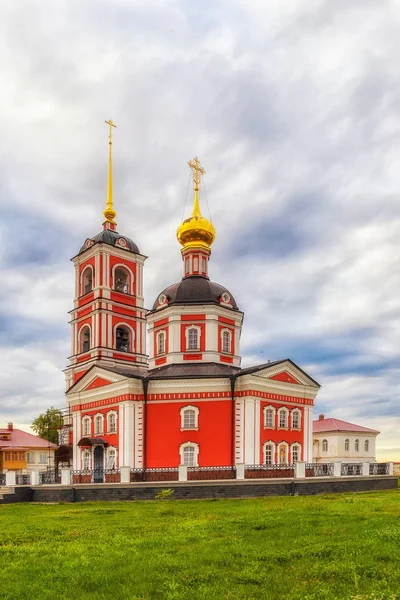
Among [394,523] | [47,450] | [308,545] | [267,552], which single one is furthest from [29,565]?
[47,450]

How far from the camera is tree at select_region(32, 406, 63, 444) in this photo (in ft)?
167

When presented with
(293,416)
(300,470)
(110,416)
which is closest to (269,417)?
(293,416)

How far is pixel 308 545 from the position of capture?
9.84m

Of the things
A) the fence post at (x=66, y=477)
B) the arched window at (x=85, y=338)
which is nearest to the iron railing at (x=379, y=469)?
the fence post at (x=66, y=477)

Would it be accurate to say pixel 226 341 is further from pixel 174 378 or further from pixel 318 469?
pixel 318 469

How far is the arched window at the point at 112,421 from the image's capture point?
100 feet

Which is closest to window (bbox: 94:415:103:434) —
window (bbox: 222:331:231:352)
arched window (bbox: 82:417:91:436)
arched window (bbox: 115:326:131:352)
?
arched window (bbox: 82:417:91:436)

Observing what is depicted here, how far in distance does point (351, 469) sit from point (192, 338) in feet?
38.2

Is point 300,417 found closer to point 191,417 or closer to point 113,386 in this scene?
point 191,417

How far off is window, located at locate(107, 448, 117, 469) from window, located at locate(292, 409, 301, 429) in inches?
414

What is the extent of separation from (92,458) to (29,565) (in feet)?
77.8

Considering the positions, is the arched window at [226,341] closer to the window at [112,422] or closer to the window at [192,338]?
the window at [192,338]

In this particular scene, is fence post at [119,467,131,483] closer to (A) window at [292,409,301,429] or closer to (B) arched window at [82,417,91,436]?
(B) arched window at [82,417,91,436]

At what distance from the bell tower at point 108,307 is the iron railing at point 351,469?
1554cm
